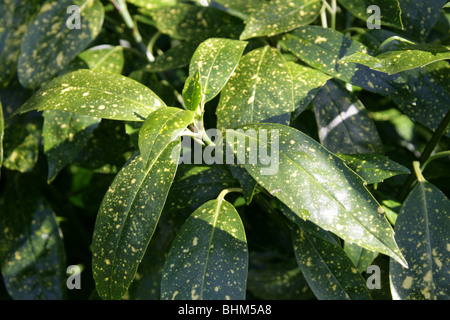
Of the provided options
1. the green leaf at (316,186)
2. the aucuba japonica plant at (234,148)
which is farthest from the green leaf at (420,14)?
the green leaf at (316,186)

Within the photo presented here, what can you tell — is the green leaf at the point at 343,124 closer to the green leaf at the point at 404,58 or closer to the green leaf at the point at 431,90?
the green leaf at the point at 431,90

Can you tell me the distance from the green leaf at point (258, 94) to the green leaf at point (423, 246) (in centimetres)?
28

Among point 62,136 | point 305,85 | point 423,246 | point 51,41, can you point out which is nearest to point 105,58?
point 51,41

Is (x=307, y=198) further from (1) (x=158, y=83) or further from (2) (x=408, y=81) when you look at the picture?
(1) (x=158, y=83)

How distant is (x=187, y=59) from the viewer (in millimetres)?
947

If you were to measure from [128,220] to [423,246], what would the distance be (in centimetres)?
49

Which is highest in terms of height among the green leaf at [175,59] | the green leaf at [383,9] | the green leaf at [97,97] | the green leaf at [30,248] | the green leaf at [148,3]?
the green leaf at [383,9]

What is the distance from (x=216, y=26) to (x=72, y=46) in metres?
0.31

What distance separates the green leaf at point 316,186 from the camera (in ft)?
2.05

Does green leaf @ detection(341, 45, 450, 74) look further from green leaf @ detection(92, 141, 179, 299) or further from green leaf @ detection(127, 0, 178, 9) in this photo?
green leaf @ detection(127, 0, 178, 9)

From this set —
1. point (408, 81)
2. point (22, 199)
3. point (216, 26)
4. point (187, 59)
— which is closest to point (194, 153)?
point (187, 59)

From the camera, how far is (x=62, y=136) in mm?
926

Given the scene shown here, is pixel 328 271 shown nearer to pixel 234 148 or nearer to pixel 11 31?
pixel 234 148

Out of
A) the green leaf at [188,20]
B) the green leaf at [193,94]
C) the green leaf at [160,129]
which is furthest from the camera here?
the green leaf at [188,20]
